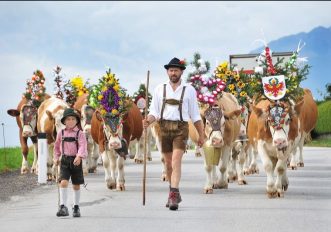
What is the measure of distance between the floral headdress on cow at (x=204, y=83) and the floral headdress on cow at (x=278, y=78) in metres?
0.85

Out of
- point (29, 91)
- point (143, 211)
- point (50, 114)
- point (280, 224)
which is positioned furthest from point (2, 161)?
point (280, 224)

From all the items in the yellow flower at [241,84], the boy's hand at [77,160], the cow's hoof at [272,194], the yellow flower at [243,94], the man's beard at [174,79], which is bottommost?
the cow's hoof at [272,194]

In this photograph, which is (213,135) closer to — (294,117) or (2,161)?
(294,117)

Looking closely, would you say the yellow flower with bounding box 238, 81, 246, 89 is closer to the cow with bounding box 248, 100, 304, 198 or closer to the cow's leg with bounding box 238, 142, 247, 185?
the cow's leg with bounding box 238, 142, 247, 185

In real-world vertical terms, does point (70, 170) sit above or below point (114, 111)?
below

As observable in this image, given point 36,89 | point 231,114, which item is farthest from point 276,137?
point 36,89

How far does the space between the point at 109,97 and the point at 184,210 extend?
4.31 meters

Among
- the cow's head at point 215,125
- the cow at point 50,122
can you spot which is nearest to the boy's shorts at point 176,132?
the cow's head at point 215,125

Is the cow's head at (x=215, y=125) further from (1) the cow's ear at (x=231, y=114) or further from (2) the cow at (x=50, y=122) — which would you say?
(2) the cow at (x=50, y=122)

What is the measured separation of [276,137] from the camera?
13555mm

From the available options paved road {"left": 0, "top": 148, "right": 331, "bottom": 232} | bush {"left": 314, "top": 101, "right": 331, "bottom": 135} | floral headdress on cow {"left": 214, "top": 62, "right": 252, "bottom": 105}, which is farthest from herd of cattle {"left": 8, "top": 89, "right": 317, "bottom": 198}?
bush {"left": 314, "top": 101, "right": 331, "bottom": 135}

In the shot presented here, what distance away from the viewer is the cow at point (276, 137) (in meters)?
13.6

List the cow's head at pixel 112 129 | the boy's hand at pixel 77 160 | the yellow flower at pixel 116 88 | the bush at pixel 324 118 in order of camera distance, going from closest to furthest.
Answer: the boy's hand at pixel 77 160 → the cow's head at pixel 112 129 → the yellow flower at pixel 116 88 → the bush at pixel 324 118

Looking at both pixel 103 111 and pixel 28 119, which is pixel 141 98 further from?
pixel 103 111
